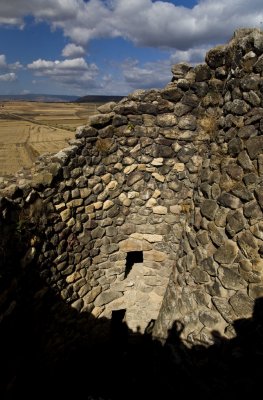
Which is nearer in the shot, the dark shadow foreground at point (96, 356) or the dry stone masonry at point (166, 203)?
the dry stone masonry at point (166, 203)

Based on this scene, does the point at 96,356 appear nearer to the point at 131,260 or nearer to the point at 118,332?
the point at 118,332

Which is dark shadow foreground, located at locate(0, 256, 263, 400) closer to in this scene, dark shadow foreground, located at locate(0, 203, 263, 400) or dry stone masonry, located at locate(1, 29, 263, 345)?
dark shadow foreground, located at locate(0, 203, 263, 400)

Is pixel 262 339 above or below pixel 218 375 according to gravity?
above

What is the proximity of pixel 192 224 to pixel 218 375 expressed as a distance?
2063mm

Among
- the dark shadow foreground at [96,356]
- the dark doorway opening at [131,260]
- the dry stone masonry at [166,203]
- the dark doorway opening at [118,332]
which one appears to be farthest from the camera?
the dark doorway opening at [118,332]

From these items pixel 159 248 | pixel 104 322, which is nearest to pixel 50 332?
pixel 104 322

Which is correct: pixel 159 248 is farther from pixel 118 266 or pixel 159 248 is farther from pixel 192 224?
pixel 192 224

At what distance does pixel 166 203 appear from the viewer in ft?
20.0

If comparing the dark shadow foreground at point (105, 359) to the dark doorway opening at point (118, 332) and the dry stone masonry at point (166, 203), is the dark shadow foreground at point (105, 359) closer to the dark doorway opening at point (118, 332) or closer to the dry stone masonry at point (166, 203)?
the dark doorway opening at point (118, 332)

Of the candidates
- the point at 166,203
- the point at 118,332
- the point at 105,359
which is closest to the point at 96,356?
the point at 105,359

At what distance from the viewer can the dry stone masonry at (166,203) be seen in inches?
170

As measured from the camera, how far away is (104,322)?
6.98m

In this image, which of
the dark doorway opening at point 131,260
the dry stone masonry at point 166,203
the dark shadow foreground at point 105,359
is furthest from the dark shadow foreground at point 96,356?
the dark doorway opening at point 131,260

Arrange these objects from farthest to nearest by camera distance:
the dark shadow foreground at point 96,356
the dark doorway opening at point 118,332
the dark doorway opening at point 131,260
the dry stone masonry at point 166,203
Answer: the dark doorway opening at point 118,332 < the dark doorway opening at point 131,260 < the dark shadow foreground at point 96,356 < the dry stone masonry at point 166,203
